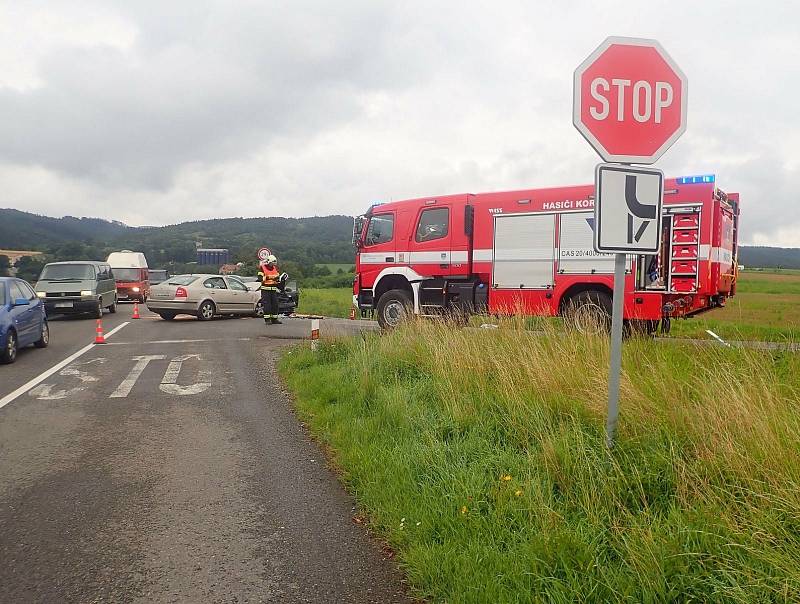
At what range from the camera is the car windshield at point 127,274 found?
107 ft

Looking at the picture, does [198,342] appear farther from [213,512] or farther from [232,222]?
[232,222]

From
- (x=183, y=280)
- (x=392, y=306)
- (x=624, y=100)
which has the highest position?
(x=624, y=100)

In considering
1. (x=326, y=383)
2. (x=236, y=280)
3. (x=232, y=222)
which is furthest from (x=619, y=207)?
(x=232, y=222)

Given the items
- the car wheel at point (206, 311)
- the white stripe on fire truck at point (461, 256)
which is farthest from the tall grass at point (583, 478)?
the car wheel at point (206, 311)

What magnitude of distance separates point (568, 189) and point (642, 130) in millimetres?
8748

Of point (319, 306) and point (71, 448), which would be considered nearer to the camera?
point (71, 448)

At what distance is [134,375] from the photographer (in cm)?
1016

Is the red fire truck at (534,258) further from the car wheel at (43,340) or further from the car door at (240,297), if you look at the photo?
the car wheel at (43,340)

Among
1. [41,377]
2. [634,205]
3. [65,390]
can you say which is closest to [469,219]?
[65,390]

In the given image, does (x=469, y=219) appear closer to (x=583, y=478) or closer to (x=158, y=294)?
(x=583, y=478)

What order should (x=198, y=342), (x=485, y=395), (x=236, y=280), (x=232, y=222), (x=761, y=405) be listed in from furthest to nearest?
1. (x=232, y=222)
2. (x=236, y=280)
3. (x=198, y=342)
4. (x=485, y=395)
5. (x=761, y=405)

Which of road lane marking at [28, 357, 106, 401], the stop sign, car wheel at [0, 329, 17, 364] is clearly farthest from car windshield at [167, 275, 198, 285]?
the stop sign

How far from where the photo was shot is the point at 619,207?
13.3ft

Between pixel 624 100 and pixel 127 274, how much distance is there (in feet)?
107
